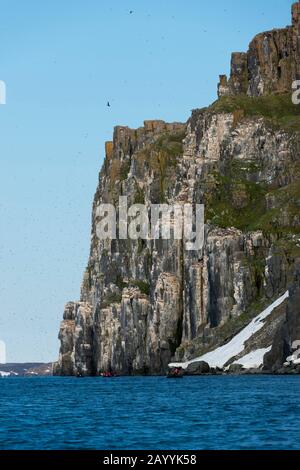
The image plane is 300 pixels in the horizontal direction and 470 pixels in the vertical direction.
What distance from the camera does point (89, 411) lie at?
12188cm

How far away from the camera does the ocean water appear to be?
8356 cm

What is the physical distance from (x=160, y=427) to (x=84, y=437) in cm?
851

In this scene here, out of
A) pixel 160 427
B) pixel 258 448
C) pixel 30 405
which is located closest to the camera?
pixel 258 448

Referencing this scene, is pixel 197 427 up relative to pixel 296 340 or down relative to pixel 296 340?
down

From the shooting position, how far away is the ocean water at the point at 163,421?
8356cm

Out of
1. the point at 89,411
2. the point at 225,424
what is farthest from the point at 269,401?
the point at 225,424

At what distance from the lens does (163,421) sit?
10225 cm

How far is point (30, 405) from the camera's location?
5581 inches
